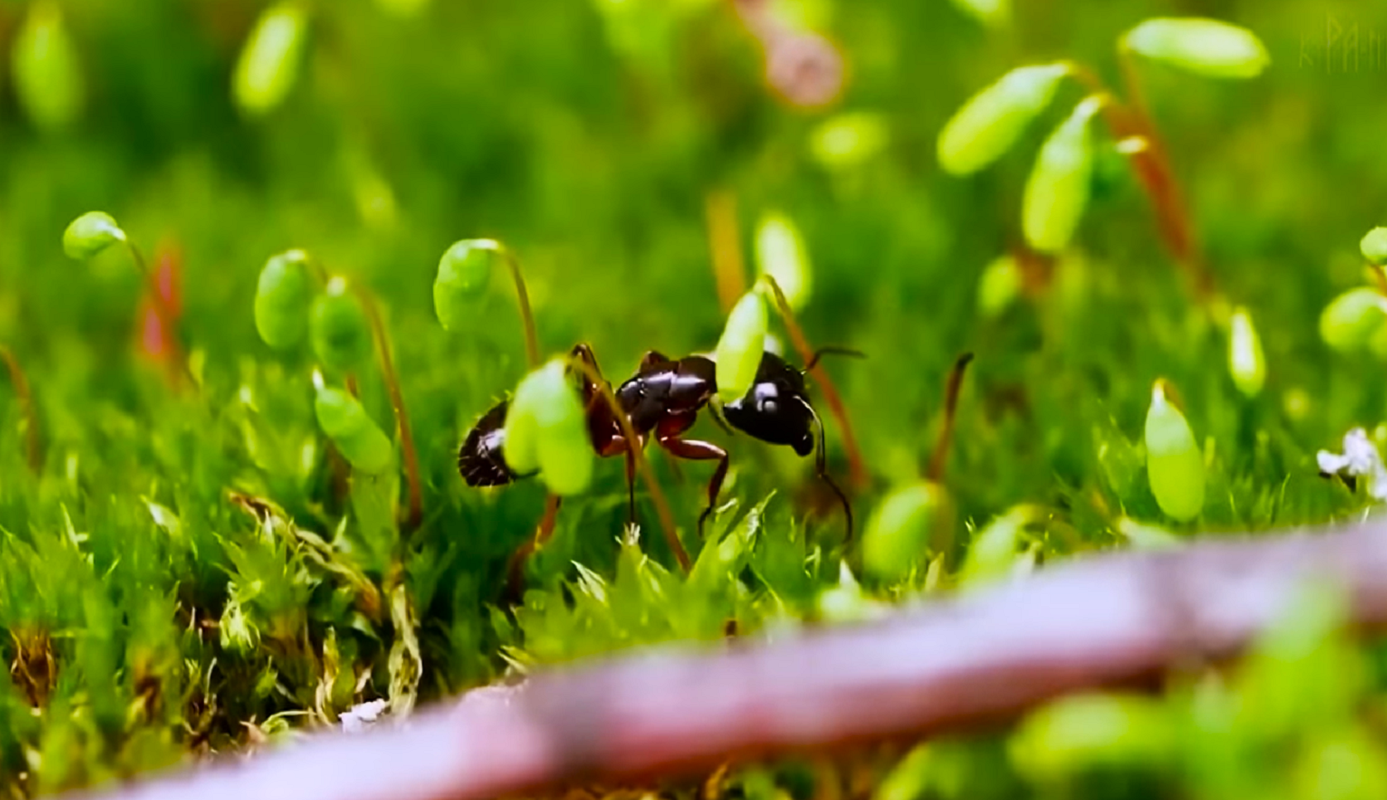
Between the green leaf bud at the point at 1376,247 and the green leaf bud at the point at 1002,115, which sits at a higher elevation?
the green leaf bud at the point at 1002,115

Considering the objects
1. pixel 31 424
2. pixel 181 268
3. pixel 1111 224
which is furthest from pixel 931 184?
pixel 31 424

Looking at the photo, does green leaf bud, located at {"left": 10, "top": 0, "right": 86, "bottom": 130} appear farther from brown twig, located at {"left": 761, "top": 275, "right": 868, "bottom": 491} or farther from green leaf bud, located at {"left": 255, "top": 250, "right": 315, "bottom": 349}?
brown twig, located at {"left": 761, "top": 275, "right": 868, "bottom": 491}

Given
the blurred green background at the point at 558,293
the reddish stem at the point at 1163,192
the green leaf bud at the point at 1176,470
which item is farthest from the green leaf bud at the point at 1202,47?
the green leaf bud at the point at 1176,470

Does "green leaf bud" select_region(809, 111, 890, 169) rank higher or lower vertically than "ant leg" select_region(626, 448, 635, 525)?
higher

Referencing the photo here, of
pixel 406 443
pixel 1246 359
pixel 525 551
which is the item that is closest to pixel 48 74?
pixel 406 443

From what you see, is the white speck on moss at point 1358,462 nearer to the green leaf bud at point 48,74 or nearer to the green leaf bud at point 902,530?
the green leaf bud at point 902,530

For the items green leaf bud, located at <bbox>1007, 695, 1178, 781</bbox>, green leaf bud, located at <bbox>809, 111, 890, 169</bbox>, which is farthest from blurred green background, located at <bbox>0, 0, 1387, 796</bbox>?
green leaf bud, located at <bbox>1007, 695, 1178, 781</bbox>
